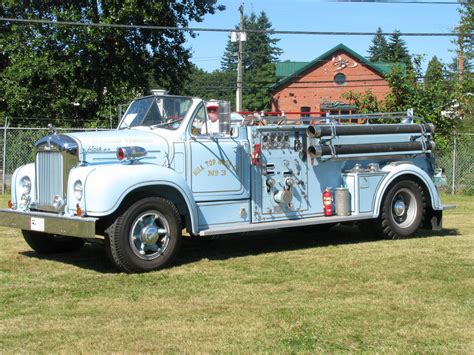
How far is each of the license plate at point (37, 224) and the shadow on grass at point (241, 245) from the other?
0.74 metres

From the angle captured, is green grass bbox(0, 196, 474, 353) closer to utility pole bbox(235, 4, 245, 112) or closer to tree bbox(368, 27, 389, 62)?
utility pole bbox(235, 4, 245, 112)

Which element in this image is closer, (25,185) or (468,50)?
(25,185)

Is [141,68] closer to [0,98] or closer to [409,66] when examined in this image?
[0,98]

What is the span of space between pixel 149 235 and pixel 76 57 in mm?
17548

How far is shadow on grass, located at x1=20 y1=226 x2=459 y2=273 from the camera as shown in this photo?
28.8 ft

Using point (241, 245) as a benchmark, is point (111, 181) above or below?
above

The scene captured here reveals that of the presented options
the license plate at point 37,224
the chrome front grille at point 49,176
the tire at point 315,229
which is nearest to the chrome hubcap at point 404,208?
the tire at point 315,229

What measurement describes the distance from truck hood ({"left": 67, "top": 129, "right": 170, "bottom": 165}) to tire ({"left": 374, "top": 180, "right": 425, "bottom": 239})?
3661 mm

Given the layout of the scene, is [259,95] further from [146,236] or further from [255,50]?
[146,236]

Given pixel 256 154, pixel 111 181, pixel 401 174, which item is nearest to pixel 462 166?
pixel 401 174

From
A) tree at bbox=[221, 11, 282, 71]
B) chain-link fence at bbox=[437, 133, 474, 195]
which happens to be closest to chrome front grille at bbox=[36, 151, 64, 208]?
chain-link fence at bbox=[437, 133, 474, 195]

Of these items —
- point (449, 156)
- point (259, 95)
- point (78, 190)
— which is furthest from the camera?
point (259, 95)

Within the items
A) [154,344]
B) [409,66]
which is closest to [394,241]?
[154,344]

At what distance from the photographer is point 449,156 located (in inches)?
784
